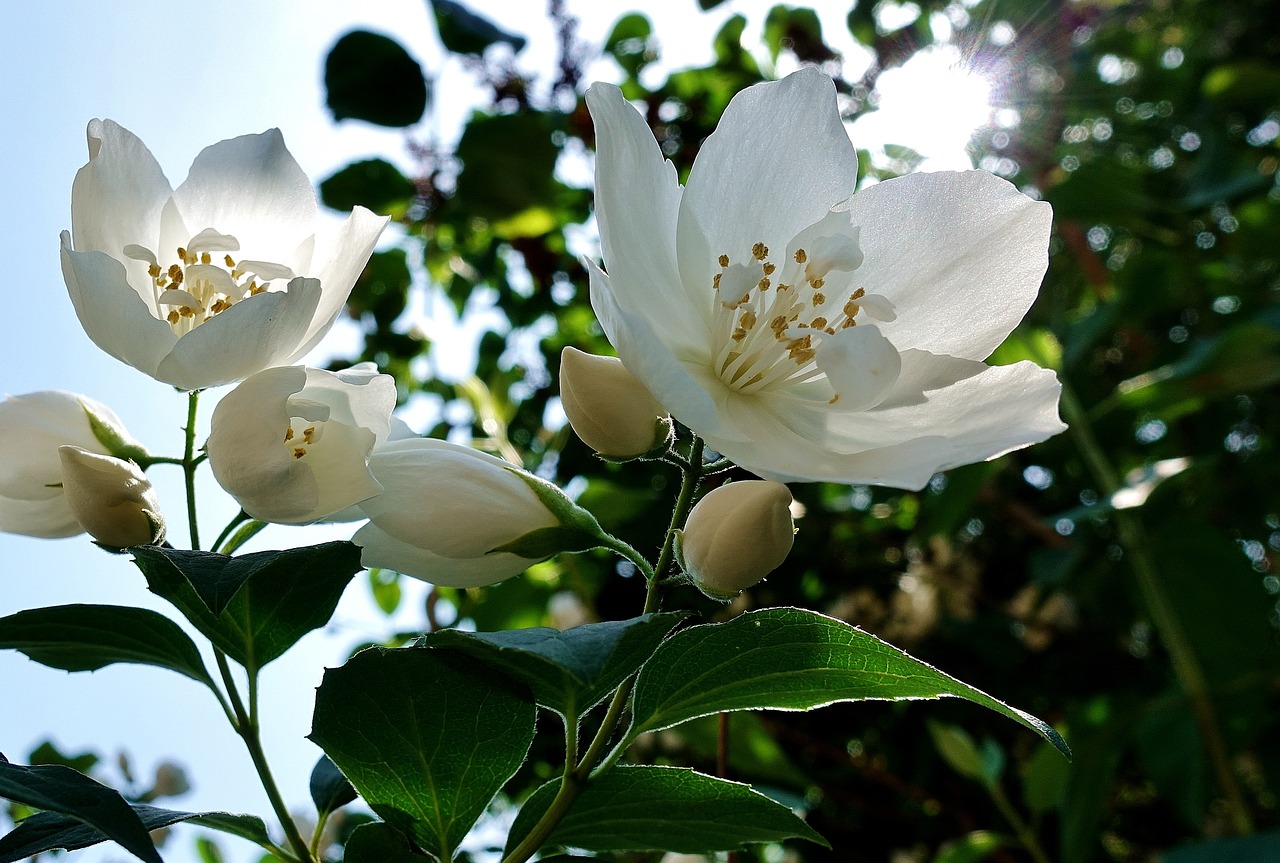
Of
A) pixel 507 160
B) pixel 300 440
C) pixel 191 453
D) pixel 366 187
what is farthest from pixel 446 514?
pixel 366 187

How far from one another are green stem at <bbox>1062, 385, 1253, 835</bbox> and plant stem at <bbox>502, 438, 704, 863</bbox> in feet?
4.84

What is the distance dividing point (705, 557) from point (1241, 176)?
2592 millimetres

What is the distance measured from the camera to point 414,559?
0.62 m

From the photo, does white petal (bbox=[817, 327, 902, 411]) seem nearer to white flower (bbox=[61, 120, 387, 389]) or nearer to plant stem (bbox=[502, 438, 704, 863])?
plant stem (bbox=[502, 438, 704, 863])

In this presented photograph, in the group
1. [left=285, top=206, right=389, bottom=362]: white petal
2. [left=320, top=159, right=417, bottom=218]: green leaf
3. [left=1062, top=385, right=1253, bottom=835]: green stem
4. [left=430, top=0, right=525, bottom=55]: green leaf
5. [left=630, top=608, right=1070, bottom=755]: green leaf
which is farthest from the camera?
[left=320, top=159, right=417, bottom=218]: green leaf

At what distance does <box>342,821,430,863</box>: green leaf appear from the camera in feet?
1.99

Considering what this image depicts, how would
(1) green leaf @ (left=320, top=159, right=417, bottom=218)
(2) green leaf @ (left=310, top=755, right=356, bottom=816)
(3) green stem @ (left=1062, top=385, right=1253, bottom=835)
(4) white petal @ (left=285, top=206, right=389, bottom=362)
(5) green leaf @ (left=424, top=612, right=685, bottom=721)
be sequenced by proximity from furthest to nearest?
(1) green leaf @ (left=320, top=159, right=417, bottom=218) → (3) green stem @ (left=1062, top=385, right=1253, bottom=835) → (2) green leaf @ (left=310, top=755, right=356, bottom=816) → (4) white petal @ (left=285, top=206, right=389, bottom=362) → (5) green leaf @ (left=424, top=612, right=685, bottom=721)

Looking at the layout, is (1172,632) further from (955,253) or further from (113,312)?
(113,312)

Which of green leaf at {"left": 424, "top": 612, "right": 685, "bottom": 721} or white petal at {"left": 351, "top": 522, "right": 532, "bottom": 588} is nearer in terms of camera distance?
green leaf at {"left": 424, "top": 612, "right": 685, "bottom": 721}

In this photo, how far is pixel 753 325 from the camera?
73 cm

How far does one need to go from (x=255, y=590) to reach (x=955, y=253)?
543 mm

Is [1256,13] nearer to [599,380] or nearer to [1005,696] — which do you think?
[1005,696]

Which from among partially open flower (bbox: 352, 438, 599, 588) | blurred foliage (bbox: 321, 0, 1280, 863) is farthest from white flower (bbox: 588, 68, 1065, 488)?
blurred foliage (bbox: 321, 0, 1280, 863)

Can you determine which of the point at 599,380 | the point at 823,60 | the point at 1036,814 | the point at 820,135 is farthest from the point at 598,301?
the point at 1036,814
